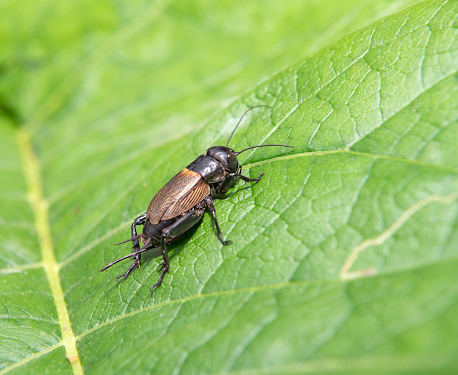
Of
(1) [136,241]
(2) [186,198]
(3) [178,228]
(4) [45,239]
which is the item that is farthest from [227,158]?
(4) [45,239]

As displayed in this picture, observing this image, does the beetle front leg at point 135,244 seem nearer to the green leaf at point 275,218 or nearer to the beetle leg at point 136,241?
the beetle leg at point 136,241

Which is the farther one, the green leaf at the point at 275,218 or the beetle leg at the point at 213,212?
the beetle leg at the point at 213,212

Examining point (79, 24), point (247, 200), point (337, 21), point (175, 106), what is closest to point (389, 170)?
point (247, 200)

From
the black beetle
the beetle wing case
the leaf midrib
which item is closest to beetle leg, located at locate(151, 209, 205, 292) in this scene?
the black beetle

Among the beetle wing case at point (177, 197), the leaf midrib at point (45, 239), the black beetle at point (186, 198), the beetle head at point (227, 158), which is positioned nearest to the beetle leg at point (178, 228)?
the black beetle at point (186, 198)

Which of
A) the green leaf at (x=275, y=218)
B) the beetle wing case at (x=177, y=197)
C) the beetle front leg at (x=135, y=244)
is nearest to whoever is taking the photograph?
the green leaf at (x=275, y=218)
